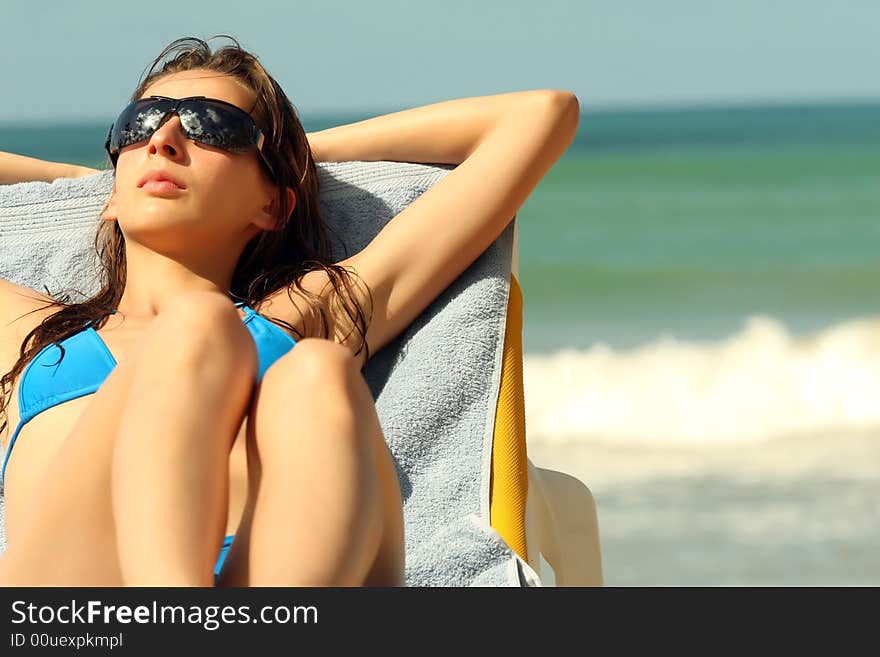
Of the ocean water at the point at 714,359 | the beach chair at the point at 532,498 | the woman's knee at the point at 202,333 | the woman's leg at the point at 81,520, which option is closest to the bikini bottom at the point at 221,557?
the woman's leg at the point at 81,520

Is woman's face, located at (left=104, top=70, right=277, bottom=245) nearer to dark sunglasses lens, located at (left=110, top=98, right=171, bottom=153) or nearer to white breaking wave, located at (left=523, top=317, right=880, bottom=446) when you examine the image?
dark sunglasses lens, located at (left=110, top=98, right=171, bottom=153)

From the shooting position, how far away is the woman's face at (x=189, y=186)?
6.29 feet

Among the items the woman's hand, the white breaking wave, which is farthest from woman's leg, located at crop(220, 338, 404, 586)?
the white breaking wave

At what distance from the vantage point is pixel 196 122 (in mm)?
1971

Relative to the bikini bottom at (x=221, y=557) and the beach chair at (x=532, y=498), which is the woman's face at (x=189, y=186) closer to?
the beach chair at (x=532, y=498)

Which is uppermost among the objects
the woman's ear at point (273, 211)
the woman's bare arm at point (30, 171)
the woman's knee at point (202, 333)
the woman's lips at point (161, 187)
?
the woman's bare arm at point (30, 171)

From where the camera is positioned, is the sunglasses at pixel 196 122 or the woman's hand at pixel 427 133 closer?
the sunglasses at pixel 196 122

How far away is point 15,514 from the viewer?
1654 mm

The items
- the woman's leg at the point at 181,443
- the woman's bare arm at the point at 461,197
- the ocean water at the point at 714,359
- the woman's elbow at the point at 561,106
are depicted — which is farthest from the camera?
the ocean water at the point at 714,359

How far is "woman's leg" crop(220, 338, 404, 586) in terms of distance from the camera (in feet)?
4.09

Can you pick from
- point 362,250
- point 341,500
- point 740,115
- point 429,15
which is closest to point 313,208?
point 362,250

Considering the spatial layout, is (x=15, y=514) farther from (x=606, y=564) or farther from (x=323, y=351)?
(x=606, y=564)

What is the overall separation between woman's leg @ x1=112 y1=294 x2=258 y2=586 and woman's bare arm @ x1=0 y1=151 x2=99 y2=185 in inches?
50.1
